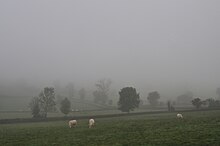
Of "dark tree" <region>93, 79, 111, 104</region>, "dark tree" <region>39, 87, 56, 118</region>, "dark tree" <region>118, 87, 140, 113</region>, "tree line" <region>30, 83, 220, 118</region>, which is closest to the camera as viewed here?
"tree line" <region>30, 83, 220, 118</region>

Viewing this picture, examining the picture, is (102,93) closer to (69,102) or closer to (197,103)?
(69,102)

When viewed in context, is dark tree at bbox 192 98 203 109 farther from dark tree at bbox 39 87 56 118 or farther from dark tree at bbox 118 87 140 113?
dark tree at bbox 39 87 56 118

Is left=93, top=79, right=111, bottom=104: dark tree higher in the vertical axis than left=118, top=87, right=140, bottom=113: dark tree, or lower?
higher

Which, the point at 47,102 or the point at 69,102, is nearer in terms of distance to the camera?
the point at 69,102

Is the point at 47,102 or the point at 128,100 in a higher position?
the point at 47,102

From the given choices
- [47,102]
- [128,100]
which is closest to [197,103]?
[128,100]

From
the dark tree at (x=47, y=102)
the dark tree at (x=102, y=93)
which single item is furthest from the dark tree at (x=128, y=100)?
the dark tree at (x=102, y=93)

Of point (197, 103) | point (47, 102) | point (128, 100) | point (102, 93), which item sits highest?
point (102, 93)

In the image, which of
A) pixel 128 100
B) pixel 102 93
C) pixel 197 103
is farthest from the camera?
pixel 102 93

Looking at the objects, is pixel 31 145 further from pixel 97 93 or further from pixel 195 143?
pixel 97 93

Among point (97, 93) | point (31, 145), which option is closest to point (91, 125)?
point (31, 145)

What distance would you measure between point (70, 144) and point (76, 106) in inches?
5186

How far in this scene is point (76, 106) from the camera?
163 meters

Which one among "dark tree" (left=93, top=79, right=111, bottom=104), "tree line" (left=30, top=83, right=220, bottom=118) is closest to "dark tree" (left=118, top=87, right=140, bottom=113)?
"tree line" (left=30, top=83, right=220, bottom=118)
